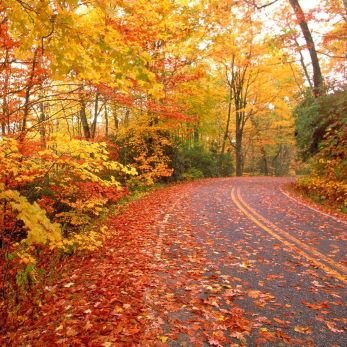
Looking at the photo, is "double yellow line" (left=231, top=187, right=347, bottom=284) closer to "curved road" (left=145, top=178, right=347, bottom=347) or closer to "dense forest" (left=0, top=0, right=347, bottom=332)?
"curved road" (left=145, top=178, right=347, bottom=347)

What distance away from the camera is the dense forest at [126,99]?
4.34 m

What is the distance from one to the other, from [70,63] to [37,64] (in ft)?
15.3

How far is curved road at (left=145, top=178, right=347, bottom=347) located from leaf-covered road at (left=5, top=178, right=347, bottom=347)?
0.6 inches

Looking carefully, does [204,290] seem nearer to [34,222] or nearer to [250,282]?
[250,282]

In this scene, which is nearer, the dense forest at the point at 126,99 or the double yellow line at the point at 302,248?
the dense forest at the point at 126,99

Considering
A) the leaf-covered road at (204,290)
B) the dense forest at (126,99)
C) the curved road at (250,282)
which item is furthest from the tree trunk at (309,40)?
the leaf-covered road at (204,290)

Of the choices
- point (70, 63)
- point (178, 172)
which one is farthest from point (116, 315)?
point (178, 172)

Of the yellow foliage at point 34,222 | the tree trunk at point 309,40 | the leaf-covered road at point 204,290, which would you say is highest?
the tree trunk at point 309,40

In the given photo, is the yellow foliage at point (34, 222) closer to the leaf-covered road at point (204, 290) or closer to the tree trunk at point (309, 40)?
the leaf-covered road at point (204, 290)

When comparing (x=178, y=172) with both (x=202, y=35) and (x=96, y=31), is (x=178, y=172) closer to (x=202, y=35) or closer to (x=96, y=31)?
(x=202, y=35)

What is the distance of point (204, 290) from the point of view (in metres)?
5.50

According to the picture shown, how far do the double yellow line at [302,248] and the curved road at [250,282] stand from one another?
18mm

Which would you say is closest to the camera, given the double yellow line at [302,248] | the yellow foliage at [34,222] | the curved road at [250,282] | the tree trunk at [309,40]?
the yellow foliage at [34,222]

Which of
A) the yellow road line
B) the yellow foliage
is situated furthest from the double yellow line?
the yellow foliage
